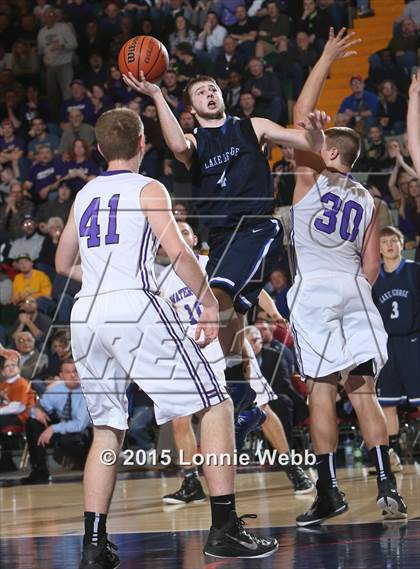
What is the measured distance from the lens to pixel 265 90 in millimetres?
12992

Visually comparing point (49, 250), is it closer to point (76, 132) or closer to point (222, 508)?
point (76, 132)

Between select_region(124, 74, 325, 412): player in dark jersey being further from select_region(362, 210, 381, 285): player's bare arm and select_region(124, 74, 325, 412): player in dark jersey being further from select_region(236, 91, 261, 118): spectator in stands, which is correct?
select_region(236, 91, 261, 118): spectator in stands

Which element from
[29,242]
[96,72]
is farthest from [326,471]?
[96,72]

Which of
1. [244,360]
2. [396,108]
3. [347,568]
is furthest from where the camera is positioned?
[396,108]

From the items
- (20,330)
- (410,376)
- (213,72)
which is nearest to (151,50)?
(410,376)

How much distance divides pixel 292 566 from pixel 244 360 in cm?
305

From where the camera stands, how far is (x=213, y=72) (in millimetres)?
13898

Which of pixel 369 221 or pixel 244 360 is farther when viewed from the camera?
pixel 244 360

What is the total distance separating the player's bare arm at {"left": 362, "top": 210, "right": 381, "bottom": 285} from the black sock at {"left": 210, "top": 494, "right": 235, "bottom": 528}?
174cm

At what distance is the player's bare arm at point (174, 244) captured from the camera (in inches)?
171

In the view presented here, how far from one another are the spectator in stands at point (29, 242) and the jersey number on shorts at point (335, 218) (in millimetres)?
7105

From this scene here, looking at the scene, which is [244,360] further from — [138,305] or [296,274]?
[138,305]

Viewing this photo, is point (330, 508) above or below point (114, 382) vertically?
Answer: below

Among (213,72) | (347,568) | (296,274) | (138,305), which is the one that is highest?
(213,72)
